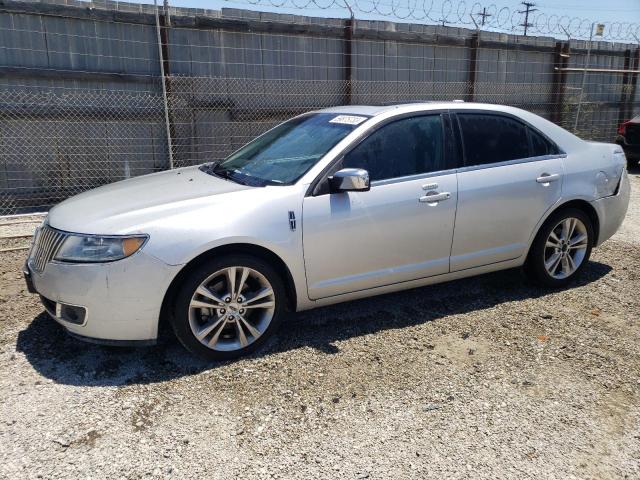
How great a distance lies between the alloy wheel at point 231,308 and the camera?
3408 millimetres

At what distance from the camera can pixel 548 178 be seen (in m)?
4.49

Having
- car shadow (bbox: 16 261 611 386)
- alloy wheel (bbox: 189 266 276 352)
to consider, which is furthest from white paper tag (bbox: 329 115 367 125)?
car shadow (bbox: 16 261 611 386)

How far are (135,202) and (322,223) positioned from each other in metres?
1.25

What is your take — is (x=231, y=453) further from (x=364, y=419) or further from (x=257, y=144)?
(x=257, y=144)

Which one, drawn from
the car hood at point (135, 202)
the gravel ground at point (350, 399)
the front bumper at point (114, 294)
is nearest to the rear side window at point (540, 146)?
the gravel ground at point (350, 399)

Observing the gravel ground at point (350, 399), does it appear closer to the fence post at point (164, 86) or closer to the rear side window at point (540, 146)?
the rear side window at point (540, 146)

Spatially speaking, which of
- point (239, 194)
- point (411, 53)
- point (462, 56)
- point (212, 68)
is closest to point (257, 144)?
point (239, 194)

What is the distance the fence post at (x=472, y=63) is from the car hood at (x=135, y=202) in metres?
8.57

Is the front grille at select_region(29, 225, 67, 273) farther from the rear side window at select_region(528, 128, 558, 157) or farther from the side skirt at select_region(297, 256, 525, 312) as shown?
the rear side window at select_region(528, 128, 558, 157)

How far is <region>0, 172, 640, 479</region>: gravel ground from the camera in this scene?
2615mm

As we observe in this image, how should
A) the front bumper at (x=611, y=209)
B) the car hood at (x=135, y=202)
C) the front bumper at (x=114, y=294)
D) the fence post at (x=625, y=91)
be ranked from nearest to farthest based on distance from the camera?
the front bumper at (x=114, y=294), the car hood at (x=135, y=202), the front bumper at (x=611, y=209), the fence post at (x=625, y=91)

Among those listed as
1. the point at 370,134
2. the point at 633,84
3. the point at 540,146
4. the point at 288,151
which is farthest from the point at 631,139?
the point at 288,151

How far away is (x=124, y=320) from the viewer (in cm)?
324

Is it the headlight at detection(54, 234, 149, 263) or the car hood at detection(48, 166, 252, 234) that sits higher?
the car hood at detection(48, 166, 252, 234)
